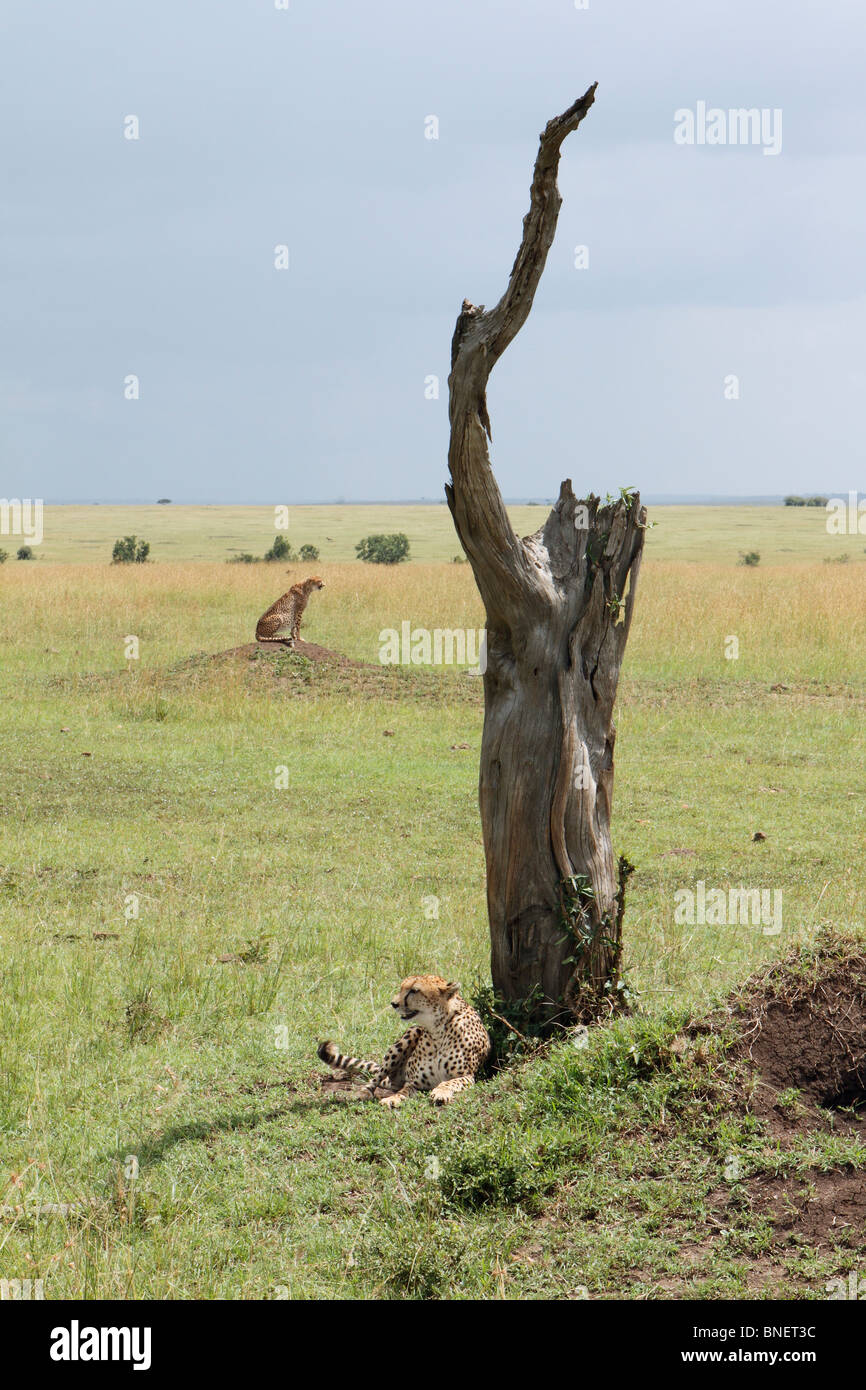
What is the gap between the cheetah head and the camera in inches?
199

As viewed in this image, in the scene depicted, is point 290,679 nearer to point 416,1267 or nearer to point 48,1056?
point 48,1056

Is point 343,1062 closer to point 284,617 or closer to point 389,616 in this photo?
point 284,617

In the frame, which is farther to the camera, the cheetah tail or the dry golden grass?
the dry golden grass

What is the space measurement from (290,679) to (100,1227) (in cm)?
1206

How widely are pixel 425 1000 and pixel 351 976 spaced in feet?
5.63

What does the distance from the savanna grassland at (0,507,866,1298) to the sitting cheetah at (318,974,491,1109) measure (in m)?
0.16

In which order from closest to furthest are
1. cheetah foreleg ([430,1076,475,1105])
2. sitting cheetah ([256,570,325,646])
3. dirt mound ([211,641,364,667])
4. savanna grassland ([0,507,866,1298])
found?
savanna grassland ([0,507,866,1298]) < cheetah foreleg ([430,1076,475,1105]) < dirt mound ([211,641,364,667]) < sitting cheetah ([256,570,325,646])

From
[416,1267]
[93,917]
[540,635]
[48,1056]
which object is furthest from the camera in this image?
[93,917]

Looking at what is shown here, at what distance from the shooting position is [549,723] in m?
5.27

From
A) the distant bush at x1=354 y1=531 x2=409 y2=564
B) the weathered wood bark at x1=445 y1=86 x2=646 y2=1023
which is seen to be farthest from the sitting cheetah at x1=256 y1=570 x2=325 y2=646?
the distant bush at x1=354 y1=531 x2=409 y2=564

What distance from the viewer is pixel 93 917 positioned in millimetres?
7812

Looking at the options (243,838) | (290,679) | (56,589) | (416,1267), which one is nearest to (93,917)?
(243,838)

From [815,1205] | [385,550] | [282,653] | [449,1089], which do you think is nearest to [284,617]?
[282,653]

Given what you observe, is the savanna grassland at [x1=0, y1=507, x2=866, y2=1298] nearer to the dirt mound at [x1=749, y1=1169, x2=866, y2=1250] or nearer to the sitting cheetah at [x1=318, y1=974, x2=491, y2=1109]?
the dirt mound at [x1=749, y1=1169, x2=866, y2=1250]
